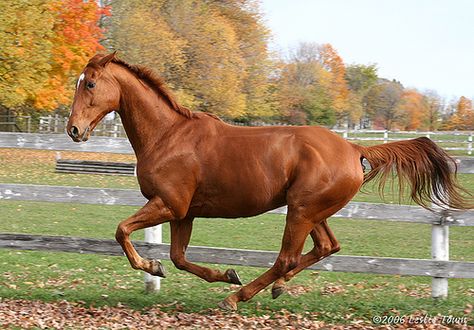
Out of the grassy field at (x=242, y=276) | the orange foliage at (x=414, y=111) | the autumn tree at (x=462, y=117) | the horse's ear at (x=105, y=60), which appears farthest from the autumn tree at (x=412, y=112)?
the horse's ear at (x=105, y=60)

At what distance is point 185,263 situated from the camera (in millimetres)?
6195

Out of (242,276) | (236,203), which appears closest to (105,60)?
(236,203)

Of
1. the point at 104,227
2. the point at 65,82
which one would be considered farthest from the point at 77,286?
the point at 65,82

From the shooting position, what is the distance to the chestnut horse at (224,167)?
588 centimetres

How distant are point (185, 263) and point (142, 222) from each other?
660 millimetres

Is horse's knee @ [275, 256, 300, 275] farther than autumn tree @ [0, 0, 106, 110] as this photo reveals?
No

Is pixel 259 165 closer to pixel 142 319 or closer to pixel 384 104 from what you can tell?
pixel 142 319

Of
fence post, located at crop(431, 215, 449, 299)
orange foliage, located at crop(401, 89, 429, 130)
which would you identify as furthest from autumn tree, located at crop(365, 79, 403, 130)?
fence post, located at crop(431, 215, 449, 299)

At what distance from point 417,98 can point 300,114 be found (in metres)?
20.1

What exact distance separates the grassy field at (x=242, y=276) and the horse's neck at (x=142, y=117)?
1666 mm

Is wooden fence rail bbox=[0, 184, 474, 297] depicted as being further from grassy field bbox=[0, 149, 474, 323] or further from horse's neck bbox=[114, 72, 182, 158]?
horse's neck bbox=[114, 72, 182, 158]

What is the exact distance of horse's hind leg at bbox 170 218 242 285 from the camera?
6.16 meters

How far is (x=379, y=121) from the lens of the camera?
73.3 metres

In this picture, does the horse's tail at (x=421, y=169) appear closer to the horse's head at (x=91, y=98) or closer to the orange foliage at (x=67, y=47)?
the horse's head at (x=91, y=98)
